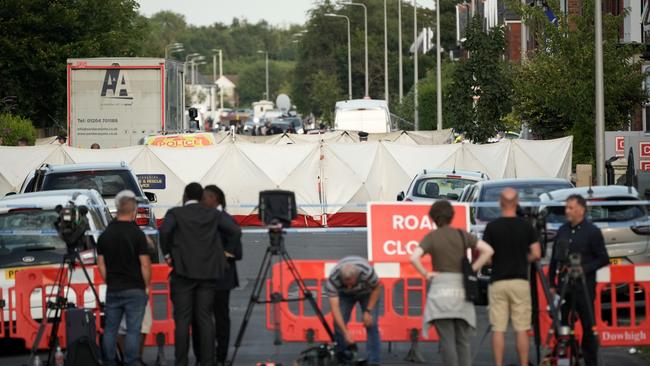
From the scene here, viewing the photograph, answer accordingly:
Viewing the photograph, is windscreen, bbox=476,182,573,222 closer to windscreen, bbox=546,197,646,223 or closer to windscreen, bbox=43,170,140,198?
windscreen, bbox=546,197,646,223

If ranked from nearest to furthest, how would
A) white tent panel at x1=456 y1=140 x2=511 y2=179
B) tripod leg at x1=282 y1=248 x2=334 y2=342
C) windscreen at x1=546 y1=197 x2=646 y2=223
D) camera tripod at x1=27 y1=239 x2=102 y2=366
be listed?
tripod leg at x1=282 y1=248 x2=334 y2=342 → camera tripod at x1=27 y1=239 x2=102 y2=366 → windscreen at x1=546 y1=197 x2=646 y2=223 → white tent panel at x1=456 y1=140 x2=511 y2=179

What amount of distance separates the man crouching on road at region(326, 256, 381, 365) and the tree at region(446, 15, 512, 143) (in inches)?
1137

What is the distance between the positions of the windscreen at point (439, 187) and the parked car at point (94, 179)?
5.44 m

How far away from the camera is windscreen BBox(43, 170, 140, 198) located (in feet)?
72.0

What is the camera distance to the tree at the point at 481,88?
41094 millimetres

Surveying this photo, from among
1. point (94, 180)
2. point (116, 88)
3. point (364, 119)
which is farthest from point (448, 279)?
point (364, 119)

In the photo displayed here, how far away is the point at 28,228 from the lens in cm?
1526

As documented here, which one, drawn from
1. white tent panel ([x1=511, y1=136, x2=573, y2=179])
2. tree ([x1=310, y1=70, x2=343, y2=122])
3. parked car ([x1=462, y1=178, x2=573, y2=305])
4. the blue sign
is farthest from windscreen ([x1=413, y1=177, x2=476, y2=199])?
tree ([x1=310, y1=70, x2=343, y2=122])

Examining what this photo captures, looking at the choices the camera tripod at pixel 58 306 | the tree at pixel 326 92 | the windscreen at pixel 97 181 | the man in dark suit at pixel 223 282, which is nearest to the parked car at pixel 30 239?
the camera tripod at pixel 58 306

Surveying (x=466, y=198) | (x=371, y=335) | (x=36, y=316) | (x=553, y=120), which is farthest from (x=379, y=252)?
(x=553, y=120)

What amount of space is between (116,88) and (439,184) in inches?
498

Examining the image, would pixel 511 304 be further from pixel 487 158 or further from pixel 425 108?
pixel 425 108

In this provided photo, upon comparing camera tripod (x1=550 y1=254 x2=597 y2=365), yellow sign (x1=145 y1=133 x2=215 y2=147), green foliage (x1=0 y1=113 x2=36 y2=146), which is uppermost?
green foliage (x1=0 y1=113 x2=36 y2=146)

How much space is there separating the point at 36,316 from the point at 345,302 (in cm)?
349
